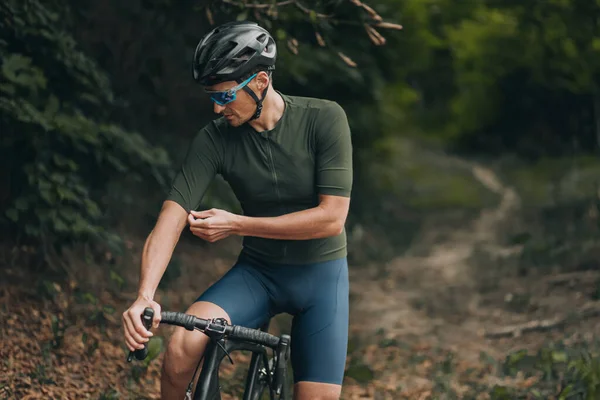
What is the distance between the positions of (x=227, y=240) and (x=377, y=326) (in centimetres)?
261

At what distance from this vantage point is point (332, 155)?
391cm

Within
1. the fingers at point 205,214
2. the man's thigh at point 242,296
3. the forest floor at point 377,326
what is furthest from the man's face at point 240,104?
the forest floor at point 377,326

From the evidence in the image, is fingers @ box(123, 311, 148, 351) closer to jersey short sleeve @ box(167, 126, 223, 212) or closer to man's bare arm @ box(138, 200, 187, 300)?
man's bare arm @ box(138, 200, 187, 300)

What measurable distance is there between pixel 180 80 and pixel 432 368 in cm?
400

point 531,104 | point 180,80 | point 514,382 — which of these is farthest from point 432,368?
point 531,104

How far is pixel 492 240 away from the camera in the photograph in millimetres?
14352

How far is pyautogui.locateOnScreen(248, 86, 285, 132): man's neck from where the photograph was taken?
156 inches

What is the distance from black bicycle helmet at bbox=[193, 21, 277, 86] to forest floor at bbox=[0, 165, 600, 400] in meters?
3.26

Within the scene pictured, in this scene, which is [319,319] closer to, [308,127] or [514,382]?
[308,127]

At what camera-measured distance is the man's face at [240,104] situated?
12.3 ft

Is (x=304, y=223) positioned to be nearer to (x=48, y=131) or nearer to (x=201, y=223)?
(x=201, y=223)

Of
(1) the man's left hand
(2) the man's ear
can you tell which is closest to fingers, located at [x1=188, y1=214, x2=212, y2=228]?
(1) the man's left hand

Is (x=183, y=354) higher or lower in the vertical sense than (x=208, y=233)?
lower

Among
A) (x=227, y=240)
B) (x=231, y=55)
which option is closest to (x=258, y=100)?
(x=231, y=55)
